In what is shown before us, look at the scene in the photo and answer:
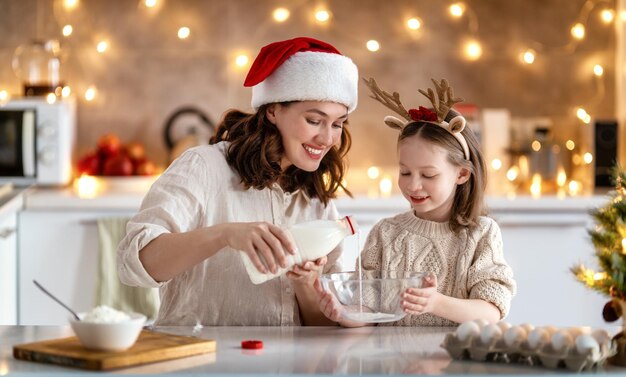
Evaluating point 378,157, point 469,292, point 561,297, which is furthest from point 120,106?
point 469,292

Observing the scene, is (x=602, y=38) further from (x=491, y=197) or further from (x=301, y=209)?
(x=301, y=209)

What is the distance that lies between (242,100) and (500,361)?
2813 mm

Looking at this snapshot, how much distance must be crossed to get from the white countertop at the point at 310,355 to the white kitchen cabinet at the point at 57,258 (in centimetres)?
172

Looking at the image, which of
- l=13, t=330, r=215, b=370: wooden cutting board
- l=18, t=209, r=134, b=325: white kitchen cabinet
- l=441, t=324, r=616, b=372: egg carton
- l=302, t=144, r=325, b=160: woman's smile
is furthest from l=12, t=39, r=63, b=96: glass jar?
l=441, t=324, r=616, b=372: egg carton

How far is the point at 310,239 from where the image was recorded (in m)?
1.82

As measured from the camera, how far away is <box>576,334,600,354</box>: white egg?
1459mm

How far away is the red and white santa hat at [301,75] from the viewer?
2229 millimetres

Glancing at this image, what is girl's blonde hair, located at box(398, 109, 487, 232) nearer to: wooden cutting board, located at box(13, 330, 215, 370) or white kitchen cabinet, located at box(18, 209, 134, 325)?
wooden cutting board, located at box(13, 330, 215, 370)

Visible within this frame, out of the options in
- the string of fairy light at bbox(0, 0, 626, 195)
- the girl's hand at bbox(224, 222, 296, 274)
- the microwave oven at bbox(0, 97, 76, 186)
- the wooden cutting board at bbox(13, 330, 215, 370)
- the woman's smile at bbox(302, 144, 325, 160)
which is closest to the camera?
the wooden cutting board at bbox(13, 330, 215, 370)

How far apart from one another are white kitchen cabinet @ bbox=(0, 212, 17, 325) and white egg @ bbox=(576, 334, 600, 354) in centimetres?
229

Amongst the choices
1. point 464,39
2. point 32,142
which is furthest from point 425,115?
point 464,39

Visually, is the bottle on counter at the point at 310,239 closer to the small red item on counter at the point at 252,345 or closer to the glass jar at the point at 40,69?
the small red item on counter at the point at 252,345

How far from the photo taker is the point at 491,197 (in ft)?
11.8

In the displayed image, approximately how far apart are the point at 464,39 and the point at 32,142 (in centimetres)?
178
